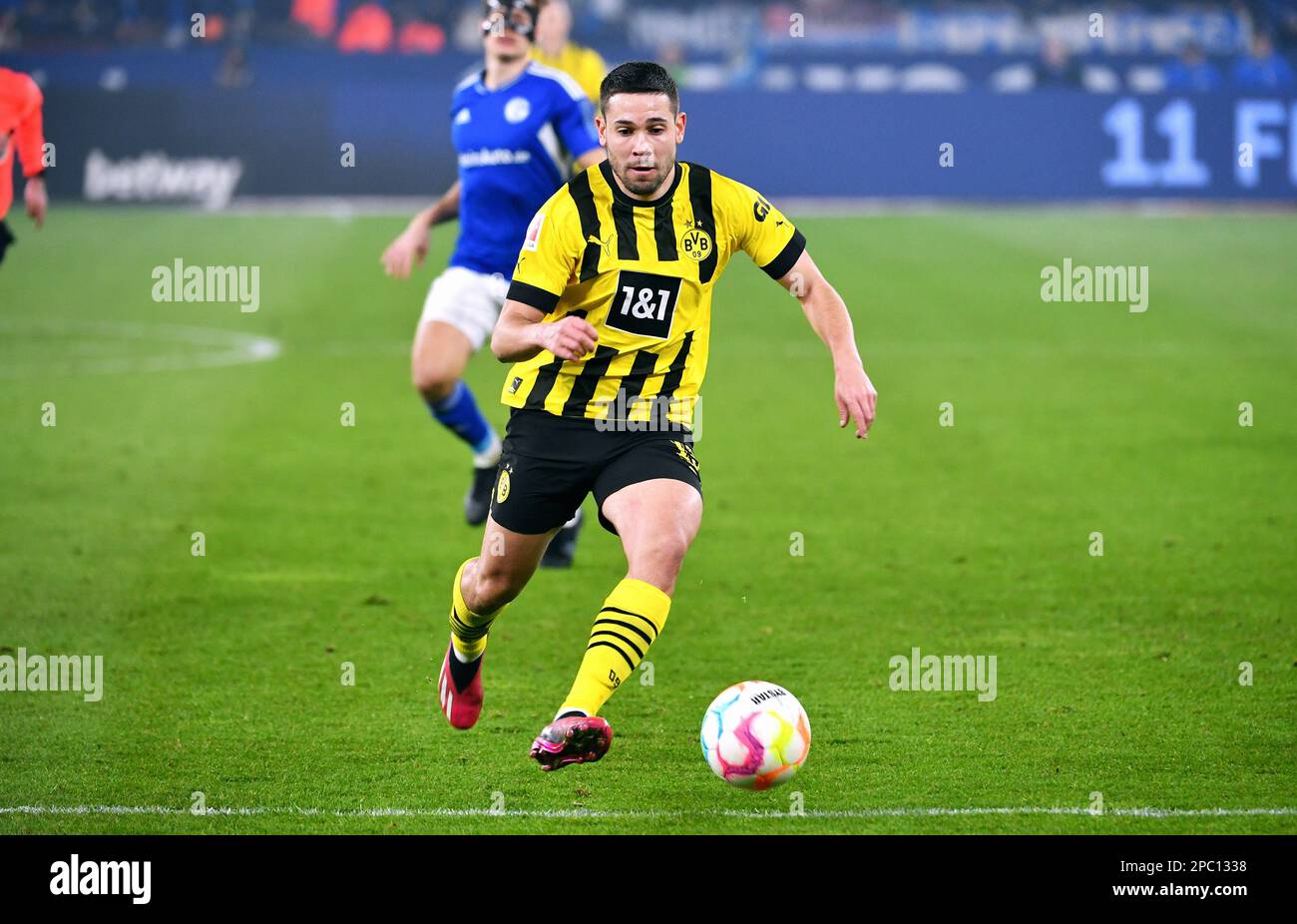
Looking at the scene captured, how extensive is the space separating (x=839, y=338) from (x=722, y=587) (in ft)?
9.23

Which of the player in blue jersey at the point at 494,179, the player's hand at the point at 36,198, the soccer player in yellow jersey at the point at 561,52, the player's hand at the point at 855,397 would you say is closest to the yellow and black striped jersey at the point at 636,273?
the player's hand at the point at 855,397

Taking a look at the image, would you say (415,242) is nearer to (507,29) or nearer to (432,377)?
(432,377)

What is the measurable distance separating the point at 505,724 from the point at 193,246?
15.9 meters

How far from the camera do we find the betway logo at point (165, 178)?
25.4 m

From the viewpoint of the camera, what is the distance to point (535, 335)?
5035 millimetres

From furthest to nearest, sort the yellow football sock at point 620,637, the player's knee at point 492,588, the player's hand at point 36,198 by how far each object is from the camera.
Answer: the player's hand at point 36,198 < the player's knee at point 492,588 < the yellow football sock at point 620,637

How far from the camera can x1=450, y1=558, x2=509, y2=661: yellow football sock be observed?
580 centimetres

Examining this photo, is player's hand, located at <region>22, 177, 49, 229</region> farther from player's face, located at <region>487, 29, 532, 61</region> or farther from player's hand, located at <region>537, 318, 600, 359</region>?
player's hand, located at <region>537, 318, 600, 359</region>

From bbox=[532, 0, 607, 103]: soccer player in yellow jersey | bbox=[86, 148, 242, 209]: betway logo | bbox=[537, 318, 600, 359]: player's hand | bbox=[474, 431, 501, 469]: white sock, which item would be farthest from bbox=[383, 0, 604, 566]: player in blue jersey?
bbox=[86, 148, 242, 209]: betway logo

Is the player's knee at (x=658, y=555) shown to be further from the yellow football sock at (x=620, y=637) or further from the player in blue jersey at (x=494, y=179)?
the player in blue jersey at (x=494, y=179)

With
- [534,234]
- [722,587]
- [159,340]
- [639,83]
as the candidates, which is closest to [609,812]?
[534,234]

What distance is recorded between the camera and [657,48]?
Result: 107ft

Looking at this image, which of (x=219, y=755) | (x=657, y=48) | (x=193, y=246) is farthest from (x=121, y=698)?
(x=657, y=48)

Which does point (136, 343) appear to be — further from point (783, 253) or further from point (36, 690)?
point (783, 253)
